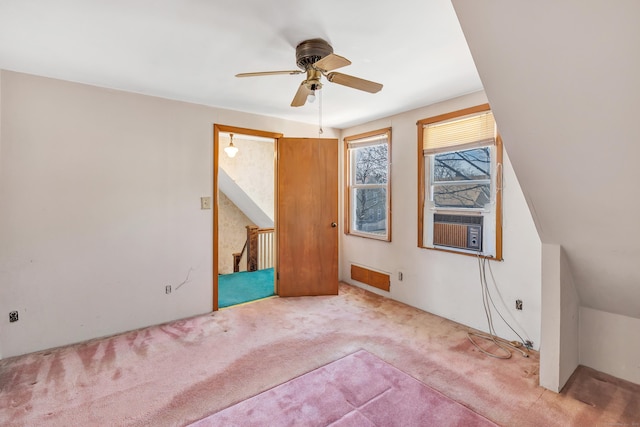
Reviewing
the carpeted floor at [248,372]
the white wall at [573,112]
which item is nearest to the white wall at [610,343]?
the carpeted floor at [248,372]

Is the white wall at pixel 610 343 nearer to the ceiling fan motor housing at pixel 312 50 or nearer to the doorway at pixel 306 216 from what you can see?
the doorway at pixel 306 216

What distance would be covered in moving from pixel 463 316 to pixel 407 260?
834 mm

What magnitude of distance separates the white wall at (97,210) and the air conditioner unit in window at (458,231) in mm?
2565

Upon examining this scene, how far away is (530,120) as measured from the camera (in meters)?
1.44

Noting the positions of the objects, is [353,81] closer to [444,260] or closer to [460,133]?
[460,133]

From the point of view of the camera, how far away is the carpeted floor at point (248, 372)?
5.94ft

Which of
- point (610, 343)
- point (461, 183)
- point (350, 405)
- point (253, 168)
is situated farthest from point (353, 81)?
point (253, 168)

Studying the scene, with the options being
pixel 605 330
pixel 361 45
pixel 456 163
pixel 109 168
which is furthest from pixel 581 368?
pixel 109 168

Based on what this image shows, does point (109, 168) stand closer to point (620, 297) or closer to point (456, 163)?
point (456, 163)

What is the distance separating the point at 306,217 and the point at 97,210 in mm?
2208

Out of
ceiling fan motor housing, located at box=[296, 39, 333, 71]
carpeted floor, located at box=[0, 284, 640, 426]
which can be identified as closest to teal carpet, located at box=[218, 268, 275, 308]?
carpeted floor, located at box=[0, 284, 640, 426]

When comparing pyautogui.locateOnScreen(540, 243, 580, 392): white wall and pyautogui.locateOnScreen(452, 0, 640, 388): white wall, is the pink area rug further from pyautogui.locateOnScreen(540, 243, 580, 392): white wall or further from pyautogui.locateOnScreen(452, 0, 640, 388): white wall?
pyautogui.locateOnScreen(452, 0, 640, 388): white wall

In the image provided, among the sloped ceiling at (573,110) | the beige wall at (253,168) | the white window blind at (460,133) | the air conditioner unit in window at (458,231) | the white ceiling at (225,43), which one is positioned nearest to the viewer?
the sloped ceiling at (573,110)

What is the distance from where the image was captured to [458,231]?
307 cm
